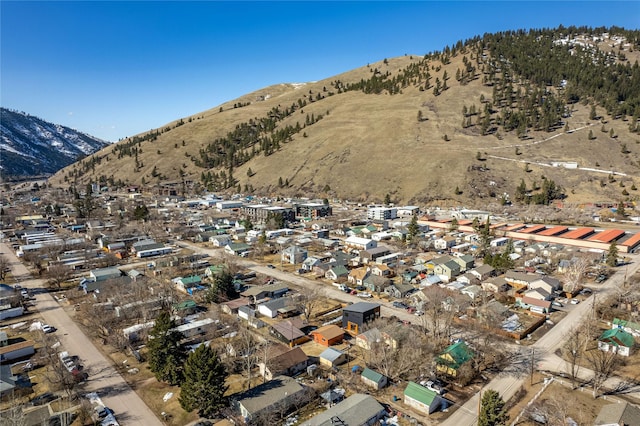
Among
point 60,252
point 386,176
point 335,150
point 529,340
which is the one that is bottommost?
point 529,340

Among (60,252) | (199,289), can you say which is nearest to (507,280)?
(199,289)

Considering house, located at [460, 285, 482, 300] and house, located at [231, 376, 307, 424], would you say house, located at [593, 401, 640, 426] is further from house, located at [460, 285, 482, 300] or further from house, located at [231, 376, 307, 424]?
house, located at [460, 285, 482, 300]

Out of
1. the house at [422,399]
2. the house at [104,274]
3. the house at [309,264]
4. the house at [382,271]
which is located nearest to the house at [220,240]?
the house at [309,264]

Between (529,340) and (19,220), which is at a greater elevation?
(19,220)

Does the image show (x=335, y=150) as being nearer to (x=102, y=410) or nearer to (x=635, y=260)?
(x=635, y=260)

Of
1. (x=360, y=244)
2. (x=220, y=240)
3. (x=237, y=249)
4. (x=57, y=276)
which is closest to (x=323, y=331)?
(x=360, y=244)

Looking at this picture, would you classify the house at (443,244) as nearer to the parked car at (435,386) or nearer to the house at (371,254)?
the house at (371,254)
